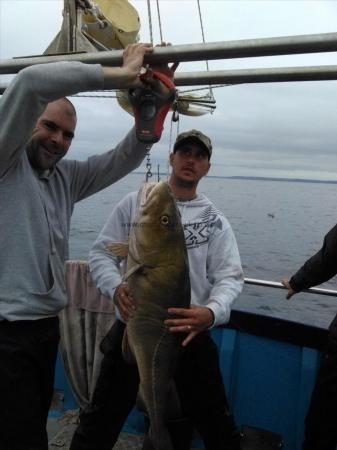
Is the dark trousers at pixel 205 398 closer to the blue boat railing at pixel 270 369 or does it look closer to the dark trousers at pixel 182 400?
the dark trousers at pixel 182 400

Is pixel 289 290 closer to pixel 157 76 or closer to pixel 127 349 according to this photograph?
pixel 127 349

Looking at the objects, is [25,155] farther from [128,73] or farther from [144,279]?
[144,279]

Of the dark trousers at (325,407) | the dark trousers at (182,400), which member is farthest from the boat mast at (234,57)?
the dark trousers at (325,407)

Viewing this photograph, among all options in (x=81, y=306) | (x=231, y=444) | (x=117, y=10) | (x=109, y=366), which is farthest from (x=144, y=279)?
(x=117, y=10)

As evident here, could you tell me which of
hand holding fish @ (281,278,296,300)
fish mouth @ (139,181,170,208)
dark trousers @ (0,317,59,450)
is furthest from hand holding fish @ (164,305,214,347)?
hand holding fish @ (281,278,296,300)

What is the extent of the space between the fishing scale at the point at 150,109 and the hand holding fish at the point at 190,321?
1014 mm

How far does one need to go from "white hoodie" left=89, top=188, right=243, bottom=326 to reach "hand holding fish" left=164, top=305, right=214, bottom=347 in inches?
15.2

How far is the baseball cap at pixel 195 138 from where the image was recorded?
3.47 metres

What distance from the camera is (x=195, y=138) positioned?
346cm

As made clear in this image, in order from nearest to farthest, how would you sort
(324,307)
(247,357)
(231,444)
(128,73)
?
1. (128,73)
2. (231,444)
3. (247,357)
4. (324,307)

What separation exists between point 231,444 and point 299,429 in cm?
108

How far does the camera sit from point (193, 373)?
3.17m

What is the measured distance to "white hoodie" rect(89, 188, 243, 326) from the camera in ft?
10.6

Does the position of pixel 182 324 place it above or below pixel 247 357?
above
